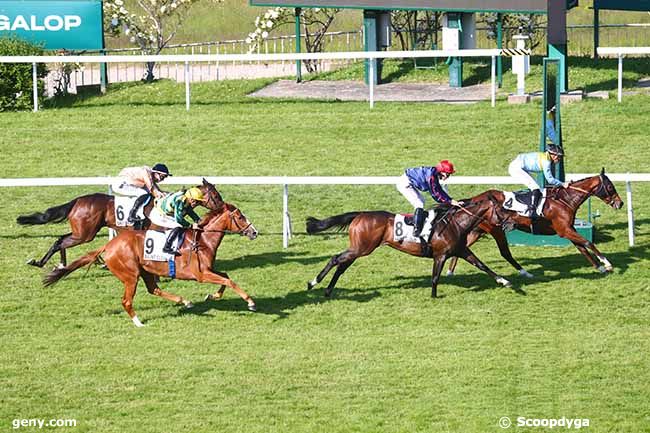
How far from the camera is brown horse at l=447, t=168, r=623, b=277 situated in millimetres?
13914

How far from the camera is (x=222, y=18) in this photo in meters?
40.3

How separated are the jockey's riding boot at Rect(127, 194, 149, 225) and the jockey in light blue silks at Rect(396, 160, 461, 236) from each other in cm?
272

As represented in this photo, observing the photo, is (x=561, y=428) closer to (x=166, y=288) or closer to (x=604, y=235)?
(x=166, y=288)

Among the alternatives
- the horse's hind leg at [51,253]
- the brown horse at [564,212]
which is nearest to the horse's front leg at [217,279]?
the horse's hind leg at [51,253]

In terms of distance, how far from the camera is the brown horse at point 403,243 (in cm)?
1312

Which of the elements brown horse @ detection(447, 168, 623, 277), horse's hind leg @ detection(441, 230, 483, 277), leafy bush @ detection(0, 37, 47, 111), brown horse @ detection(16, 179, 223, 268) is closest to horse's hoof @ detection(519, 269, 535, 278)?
brown horse @ detection(447, 168, 623, 277)

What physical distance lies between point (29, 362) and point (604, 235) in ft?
23.8

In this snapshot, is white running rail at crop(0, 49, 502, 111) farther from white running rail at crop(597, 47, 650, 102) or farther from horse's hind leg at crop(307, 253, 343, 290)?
horse's hind leg at crop(307, 253, 343, 290)

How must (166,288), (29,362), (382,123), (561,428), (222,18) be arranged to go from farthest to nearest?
(222,18) → (382,123) → (166,288) → (29,362) → (561,428)

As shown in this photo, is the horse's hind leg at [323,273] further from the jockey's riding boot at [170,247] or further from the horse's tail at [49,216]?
the horse's tail at [49,216]

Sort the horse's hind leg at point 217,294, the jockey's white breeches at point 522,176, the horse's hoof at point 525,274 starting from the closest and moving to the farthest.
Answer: the horse's hind leg at point 217,294, the horse's hoof at point 525,274, the jockey's white breeches at point 522,176

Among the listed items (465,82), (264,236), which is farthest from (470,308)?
(465,82)
